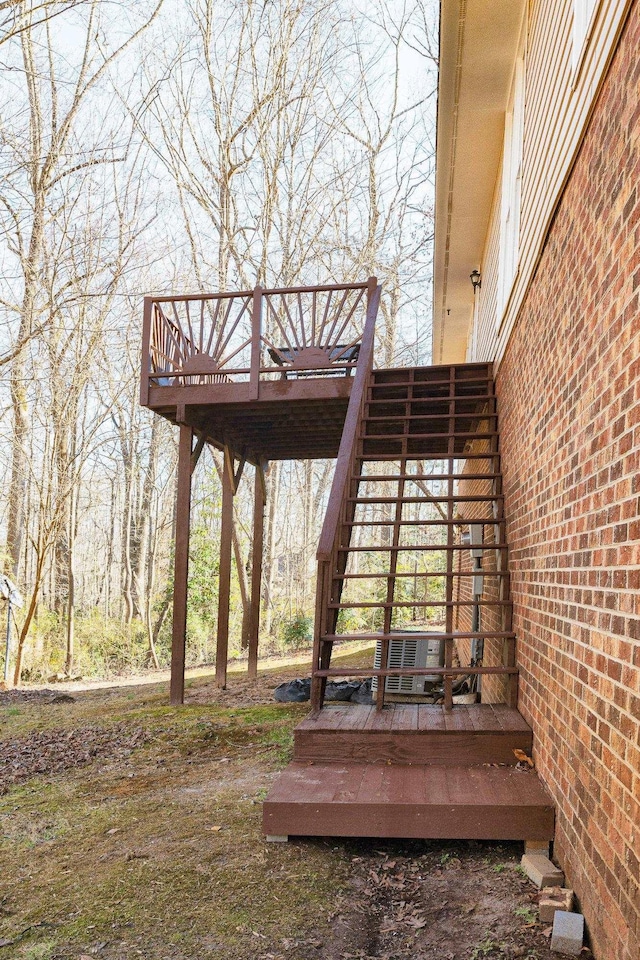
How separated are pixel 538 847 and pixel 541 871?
11.0 inches

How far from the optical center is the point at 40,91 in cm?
1348

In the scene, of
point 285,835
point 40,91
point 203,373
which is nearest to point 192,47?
point 40,91

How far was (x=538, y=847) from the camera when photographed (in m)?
3.29

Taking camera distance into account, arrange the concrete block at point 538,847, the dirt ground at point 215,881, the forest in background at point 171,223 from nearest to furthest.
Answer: the dirt ground at point 215,881, the concrete block at point 538,847, the forest in background at point 171,223

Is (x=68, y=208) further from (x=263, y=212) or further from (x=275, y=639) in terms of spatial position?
(x=275, y=639)

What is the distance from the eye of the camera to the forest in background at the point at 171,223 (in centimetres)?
1357

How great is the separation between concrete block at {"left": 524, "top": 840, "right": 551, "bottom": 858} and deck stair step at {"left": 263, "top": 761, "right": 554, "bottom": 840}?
0.11 ft

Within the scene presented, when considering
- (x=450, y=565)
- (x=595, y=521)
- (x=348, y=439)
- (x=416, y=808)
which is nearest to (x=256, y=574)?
(x=348, y=439)

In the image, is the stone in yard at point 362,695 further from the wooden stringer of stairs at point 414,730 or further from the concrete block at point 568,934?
the concrete block at point 568,934

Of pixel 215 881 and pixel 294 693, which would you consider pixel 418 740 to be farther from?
pixel 294 693

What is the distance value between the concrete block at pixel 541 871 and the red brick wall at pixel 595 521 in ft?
0.22

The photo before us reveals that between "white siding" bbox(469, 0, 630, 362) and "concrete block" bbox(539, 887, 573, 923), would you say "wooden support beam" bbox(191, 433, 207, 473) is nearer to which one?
"white siding" bbox(469, 0, 630, 362)

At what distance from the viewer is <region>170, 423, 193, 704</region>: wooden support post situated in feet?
25.7

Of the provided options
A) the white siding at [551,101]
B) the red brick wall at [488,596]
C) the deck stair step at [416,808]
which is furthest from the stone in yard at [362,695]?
the white siding at [551,101]
